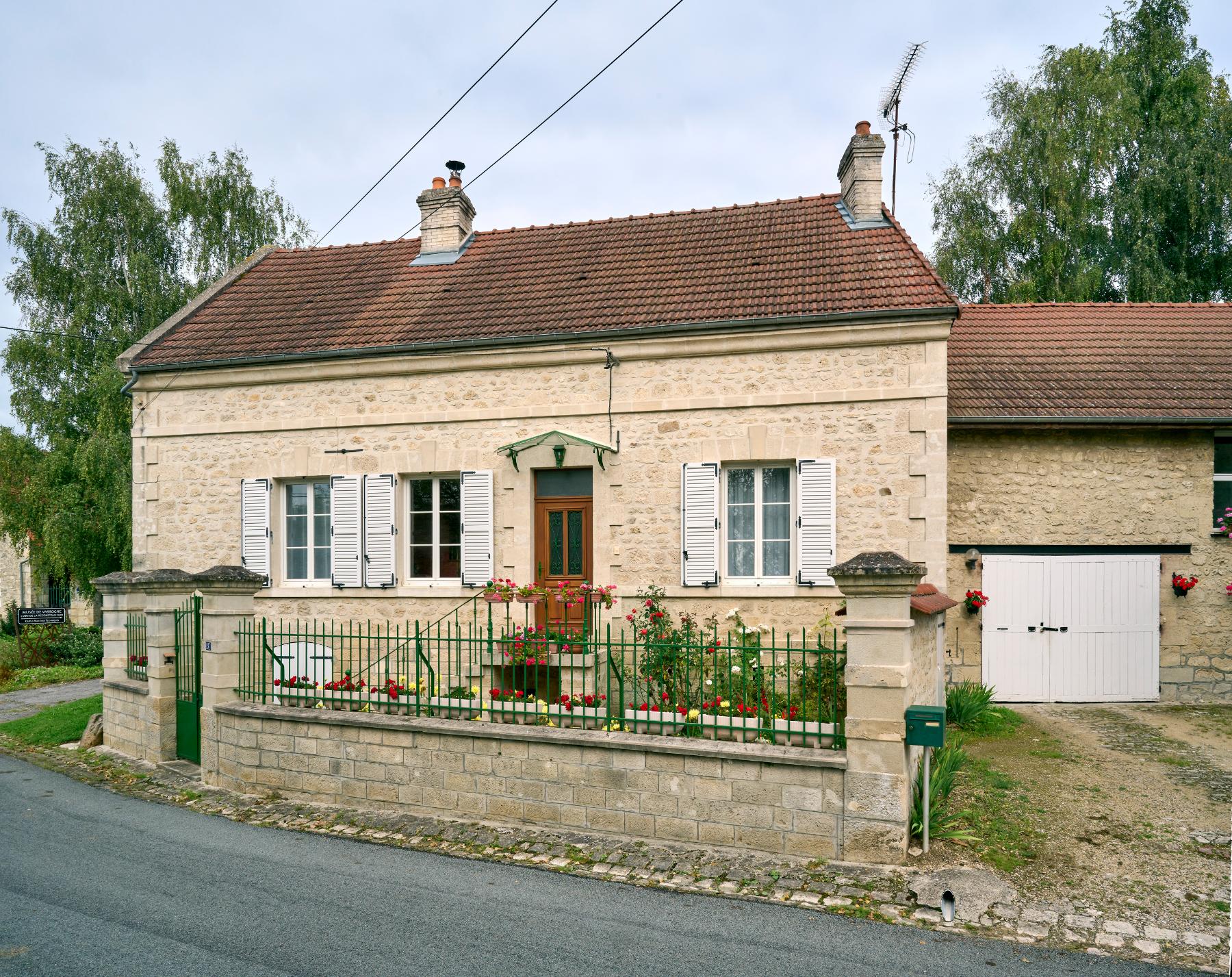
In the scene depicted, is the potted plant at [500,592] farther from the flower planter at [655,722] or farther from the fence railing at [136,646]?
the fence railing at [136,646]

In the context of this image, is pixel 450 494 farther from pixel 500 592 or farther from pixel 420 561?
pixel 500 592

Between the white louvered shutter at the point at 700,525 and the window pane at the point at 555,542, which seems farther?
the window pane at the point at 555,542

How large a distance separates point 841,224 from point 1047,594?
Answer: 17.5ft

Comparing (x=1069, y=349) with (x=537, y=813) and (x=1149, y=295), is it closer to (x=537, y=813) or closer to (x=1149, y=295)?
(x=1149, y=295)

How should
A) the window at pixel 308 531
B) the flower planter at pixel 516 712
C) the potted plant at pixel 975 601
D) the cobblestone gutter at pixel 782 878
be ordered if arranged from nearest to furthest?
1. the cobblestone gutter at pixel 782 878
2. the flower planter at pixel 516 712
3. the potted plant at pixel 975 601
4. the window at pixel 308 531

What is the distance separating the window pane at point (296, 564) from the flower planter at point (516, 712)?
5395mm

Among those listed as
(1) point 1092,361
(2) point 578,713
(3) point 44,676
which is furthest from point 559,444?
(3) point 44,676

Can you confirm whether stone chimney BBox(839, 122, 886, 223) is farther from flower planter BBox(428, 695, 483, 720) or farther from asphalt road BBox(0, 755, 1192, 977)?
asphalt road BBox(0, 755, 1192, 977)

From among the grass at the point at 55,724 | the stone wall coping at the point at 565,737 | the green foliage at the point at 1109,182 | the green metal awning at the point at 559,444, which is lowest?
the grass at the point at 55,724

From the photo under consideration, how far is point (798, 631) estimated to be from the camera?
902 cm

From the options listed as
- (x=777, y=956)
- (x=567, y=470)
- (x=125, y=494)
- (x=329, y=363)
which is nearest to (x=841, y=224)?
(x=567, y=470)

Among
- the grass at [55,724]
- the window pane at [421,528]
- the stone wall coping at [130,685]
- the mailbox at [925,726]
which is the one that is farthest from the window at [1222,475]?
the grass at [55,724]

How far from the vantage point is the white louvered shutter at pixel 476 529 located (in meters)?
10.0

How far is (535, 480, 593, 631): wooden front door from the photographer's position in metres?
9.92
